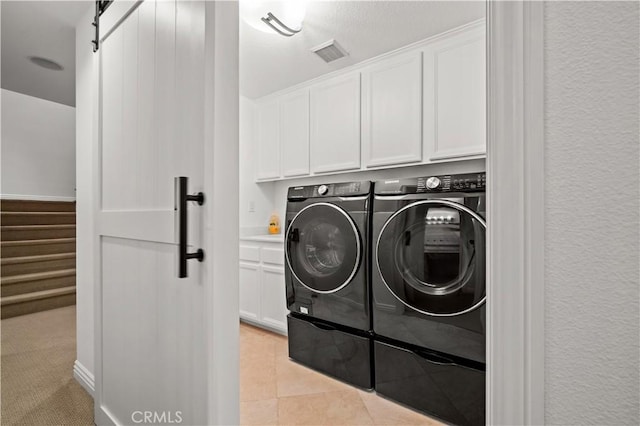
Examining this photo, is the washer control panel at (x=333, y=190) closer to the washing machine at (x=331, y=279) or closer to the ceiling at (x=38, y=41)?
the washing machine at (x=331, y=279)

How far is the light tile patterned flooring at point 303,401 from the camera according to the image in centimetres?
160

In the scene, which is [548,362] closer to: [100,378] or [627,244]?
[627,244]

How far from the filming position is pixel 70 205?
4.29 m

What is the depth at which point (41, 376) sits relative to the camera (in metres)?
1.97

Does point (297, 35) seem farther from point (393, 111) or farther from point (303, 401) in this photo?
point (303, 401)

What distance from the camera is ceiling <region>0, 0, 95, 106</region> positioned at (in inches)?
71.8

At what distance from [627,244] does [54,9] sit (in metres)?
2.71

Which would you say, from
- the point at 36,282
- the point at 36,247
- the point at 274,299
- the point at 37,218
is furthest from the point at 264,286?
the point at 37,218

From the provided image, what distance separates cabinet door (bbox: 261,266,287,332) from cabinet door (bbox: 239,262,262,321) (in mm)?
82

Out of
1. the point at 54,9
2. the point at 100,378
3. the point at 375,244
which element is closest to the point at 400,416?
the point at 375,244

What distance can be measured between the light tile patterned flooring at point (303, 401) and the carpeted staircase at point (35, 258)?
2.52 meters

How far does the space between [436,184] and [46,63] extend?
327cm

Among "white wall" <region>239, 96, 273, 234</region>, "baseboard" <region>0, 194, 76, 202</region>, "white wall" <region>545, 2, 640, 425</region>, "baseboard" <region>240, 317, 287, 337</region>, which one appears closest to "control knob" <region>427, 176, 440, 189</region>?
"white wall" <region>545, 2, 640, 425</region>

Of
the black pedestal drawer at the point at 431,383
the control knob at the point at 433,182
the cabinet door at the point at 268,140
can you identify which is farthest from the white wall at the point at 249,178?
the control knob at the point at 433,182
